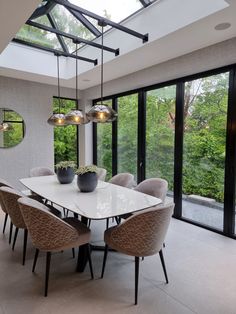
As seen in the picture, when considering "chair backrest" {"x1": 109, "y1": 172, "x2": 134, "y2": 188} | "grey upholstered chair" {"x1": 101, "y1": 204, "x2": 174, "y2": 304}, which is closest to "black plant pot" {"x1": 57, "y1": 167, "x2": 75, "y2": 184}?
"chair backrest" {"x1": 109, "y1": 172, "x2": 134, "y2": 188}

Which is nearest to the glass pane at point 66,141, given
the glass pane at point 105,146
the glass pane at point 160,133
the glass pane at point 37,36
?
the glass pane at point 105,146

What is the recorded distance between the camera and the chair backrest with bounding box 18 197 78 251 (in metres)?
1.97

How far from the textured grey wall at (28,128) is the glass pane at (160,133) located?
259cm

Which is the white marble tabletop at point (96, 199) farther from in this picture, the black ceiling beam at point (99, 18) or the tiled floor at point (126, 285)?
the black ceiling beam at point (99, 18)

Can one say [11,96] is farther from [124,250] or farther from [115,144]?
[124,250]

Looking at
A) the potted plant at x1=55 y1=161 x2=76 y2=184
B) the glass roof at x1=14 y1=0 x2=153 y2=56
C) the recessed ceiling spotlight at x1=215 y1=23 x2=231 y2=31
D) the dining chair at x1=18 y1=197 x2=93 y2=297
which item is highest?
the glass roof at x1=14 y1=0 x2=153 y2=56

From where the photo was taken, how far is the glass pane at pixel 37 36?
12.9 feet

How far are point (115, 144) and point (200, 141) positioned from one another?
2.26 m

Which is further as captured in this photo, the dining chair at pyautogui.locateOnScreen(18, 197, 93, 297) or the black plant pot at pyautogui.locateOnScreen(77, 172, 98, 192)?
the black plant pot at pyautogui.locateOnScreen(77, 172, 98, 192)

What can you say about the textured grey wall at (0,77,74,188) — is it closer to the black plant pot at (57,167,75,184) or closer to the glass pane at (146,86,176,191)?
the black plant pot at (57,167,75,184)

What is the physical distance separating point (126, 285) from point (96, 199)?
0.90m

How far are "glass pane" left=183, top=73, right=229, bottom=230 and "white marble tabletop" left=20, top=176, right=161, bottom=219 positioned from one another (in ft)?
4.50

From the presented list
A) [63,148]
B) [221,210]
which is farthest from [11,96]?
[221,210]

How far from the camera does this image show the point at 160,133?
13.9 ft
